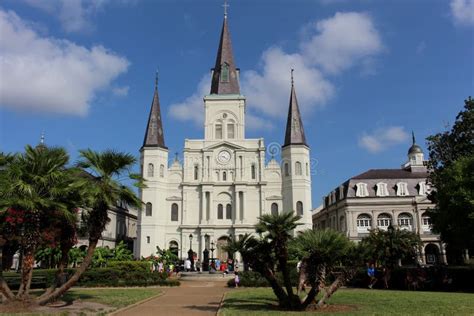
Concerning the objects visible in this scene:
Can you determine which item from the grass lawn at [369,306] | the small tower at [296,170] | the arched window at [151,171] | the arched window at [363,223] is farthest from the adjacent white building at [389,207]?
the grass lawn at [369,306]

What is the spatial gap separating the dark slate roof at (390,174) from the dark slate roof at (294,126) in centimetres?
997

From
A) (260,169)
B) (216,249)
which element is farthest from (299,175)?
(216,249)

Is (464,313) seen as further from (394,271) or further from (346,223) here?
(346,223)

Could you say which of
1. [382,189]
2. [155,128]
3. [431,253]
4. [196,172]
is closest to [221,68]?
[155,128]

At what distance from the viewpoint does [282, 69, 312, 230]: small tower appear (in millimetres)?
55344

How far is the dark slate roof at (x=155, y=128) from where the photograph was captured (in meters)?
57.8

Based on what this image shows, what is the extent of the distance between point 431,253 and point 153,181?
36840mm

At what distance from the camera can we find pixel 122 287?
28422 mm

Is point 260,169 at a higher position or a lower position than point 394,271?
higher

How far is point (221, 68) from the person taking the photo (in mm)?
64312

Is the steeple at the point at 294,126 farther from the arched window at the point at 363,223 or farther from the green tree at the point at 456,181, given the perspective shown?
the green tree at the point at 456,181

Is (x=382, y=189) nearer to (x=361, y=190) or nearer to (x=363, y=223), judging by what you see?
(x=361, y=190)

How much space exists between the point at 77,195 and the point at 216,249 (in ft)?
128

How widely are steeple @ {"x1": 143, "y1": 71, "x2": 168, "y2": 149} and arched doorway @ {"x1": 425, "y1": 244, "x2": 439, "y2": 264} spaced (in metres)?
36.4
